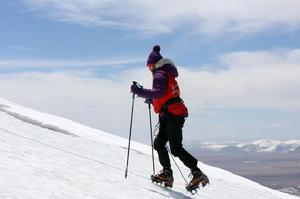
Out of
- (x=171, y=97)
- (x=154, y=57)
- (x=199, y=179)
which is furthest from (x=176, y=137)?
(x=154, y=57)

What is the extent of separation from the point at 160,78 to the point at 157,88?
0.71 feet

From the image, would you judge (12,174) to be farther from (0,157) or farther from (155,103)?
(155,103)

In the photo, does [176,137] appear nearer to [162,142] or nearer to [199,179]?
[162,142]

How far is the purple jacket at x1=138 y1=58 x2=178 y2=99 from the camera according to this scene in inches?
379

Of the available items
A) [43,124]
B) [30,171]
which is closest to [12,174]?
[30,171]

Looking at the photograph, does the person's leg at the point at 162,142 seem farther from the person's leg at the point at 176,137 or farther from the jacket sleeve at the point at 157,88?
the jacket sleeve at the point at 157,88

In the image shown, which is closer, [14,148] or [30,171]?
[30,171]

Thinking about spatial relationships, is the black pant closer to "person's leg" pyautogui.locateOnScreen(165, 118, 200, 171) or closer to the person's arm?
"person's leg" pyautogui.locateOnScreen(165, 118, 200, 171)

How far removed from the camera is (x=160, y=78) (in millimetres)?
9734

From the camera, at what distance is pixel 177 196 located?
33.6 feet

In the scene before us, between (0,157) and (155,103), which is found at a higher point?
(155,103)

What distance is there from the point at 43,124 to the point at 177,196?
1089 cm

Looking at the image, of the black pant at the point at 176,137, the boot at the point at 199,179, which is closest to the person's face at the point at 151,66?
the black pant at the point at 176,137

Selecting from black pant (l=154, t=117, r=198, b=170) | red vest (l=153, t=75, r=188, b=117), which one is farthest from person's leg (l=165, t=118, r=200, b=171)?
red vest (l=153, t=75, r=188, b=117)
